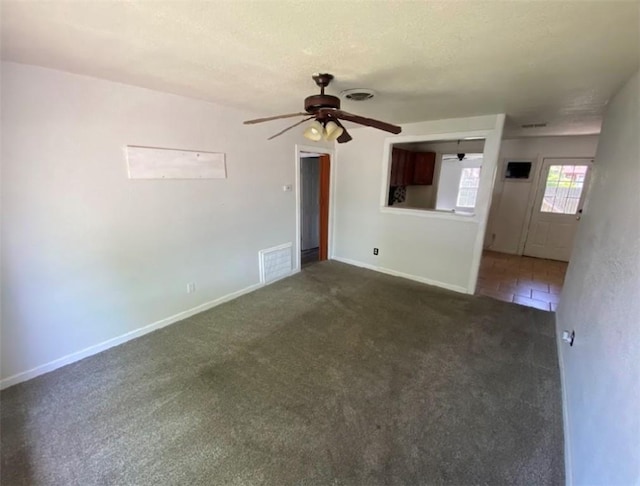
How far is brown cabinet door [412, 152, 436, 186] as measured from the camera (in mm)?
5613

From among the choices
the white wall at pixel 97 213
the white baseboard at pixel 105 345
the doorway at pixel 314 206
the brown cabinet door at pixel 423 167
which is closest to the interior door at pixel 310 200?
the doorway at pixel 314 206

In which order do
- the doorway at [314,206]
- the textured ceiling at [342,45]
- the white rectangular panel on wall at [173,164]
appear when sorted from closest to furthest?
the textured ceiling at [342,45], the white rectangular panel on wall at [173,164], the doorway at [314,206]

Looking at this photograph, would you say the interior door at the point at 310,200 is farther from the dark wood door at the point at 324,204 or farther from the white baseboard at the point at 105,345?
the white baseboard at the point at 105,345

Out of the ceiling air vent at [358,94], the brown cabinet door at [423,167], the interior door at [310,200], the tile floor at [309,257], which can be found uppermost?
the ceiling air vent at [358,94]

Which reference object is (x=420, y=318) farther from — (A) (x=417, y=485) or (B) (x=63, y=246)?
(B) (x=63, y=246)

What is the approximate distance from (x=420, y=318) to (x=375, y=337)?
70 cm

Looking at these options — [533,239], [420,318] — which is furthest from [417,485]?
[533,239]

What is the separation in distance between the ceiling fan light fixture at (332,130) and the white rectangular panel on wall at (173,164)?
1.49 m

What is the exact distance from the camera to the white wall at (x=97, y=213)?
77.4 inches

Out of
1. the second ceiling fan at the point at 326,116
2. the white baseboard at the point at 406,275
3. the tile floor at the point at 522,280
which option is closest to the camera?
the second ceiling fan at the point at 326,116

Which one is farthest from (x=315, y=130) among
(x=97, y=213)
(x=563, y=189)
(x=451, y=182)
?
(x=451, y=182)

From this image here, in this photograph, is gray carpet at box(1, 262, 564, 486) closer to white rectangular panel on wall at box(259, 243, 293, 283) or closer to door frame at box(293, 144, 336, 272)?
white rectangular panel on wall at box(259, 243, 293, 283)

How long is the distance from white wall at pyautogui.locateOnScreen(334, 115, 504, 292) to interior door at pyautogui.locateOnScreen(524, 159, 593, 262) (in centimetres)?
299

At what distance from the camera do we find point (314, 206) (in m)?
5.89
